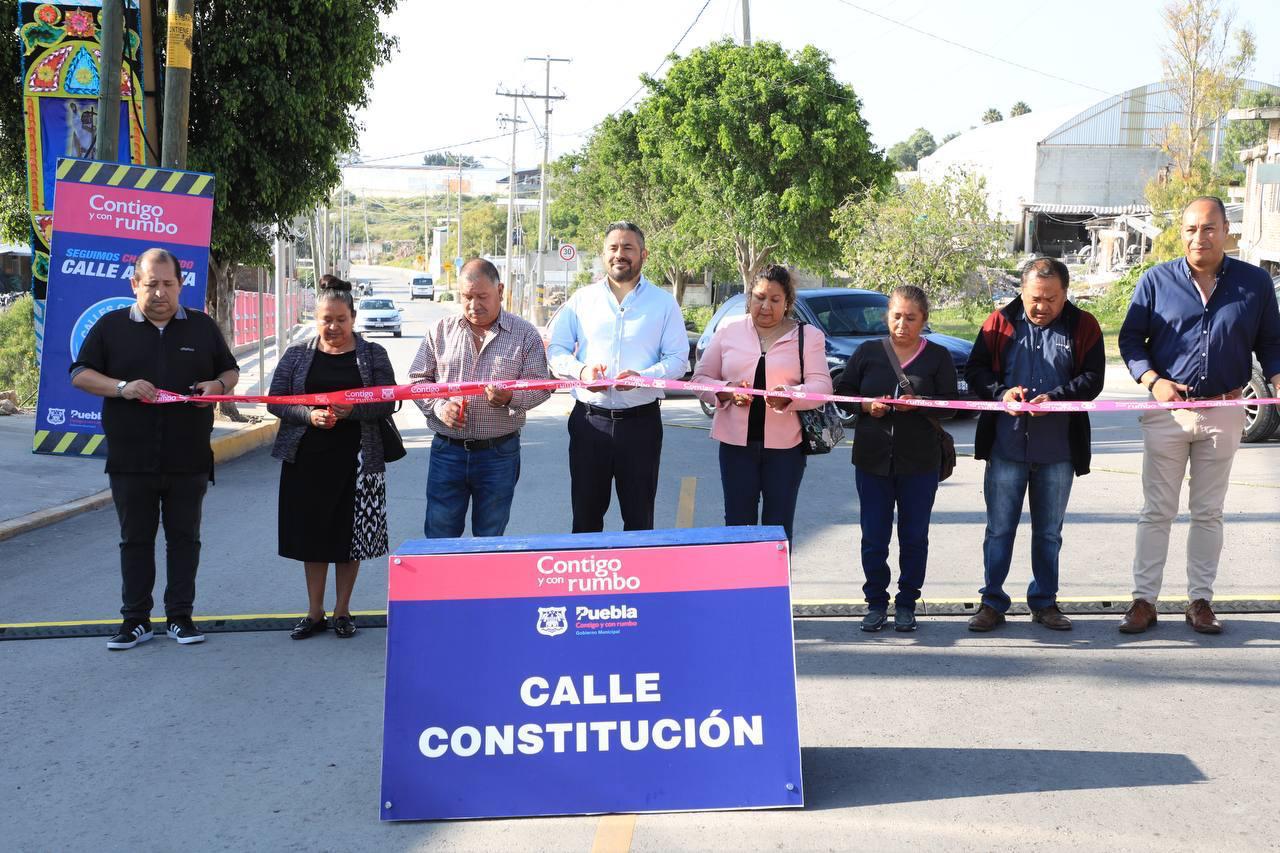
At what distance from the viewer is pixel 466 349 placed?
6453mm

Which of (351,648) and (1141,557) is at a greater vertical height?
(1141,557)

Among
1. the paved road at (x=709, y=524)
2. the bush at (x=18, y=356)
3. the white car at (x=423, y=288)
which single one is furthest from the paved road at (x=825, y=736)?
the white car at (x=423, y=288)

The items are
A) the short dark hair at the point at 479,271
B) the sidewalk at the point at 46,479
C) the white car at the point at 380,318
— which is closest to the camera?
the short dark hair at the point at 479,271

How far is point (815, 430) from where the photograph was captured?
6.48 m

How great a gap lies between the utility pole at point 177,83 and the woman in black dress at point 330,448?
6921 millimetres

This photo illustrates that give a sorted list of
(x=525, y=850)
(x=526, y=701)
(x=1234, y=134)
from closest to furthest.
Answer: (x=525, y=850), (x=526, y=701), (x=1234, y=134)

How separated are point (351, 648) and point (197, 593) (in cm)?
180

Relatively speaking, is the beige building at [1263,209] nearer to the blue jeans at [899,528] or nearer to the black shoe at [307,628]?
the blue jeans at [899,528]

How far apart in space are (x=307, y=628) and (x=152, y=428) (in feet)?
4.32

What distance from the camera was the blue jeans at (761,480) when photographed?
6.45 m

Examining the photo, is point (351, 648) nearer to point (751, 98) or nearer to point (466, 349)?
point (466, 349)

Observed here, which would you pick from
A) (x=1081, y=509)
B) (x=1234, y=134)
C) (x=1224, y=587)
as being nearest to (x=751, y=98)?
(x=1081, y=509)

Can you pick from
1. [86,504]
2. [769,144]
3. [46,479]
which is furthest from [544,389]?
[769,144]

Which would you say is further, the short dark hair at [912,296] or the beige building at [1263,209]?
the beige building at [1263,209]
